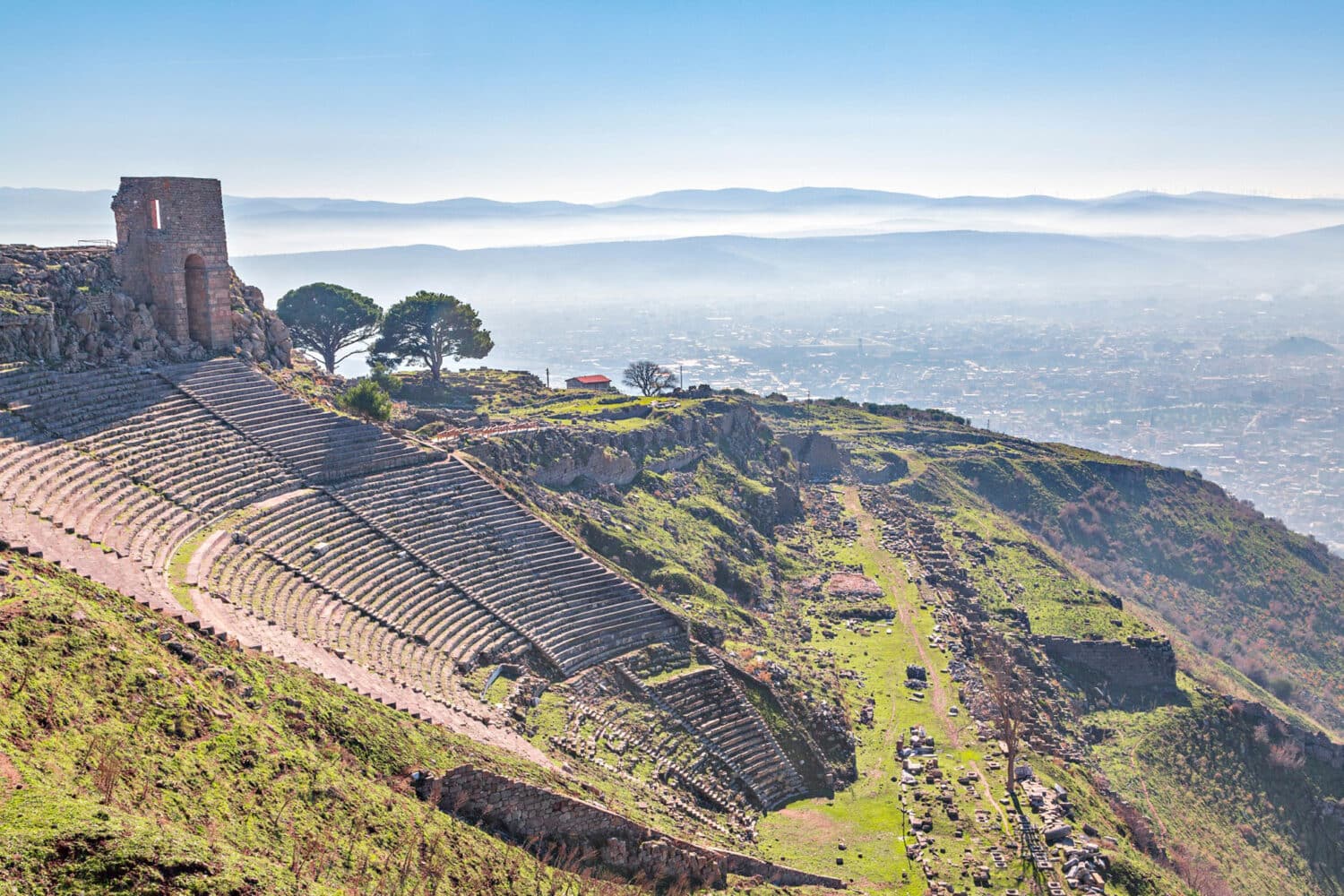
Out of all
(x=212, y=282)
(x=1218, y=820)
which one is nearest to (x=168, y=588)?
(x=212, y=282)

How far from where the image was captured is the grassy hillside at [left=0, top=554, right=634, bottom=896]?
44.2 feet

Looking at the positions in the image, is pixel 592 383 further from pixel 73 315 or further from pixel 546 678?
pixel 546 678

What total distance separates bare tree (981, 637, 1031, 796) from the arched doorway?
107 feet

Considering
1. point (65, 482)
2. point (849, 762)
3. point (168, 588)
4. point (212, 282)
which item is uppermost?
point (212, 282)

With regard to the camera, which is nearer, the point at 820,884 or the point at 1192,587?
the point at 820,884

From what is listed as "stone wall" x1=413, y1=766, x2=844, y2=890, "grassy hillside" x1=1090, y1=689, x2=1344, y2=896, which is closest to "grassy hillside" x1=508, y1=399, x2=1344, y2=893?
"grassy hillside" x1=1090, y1=689, x2=1344, y2=896

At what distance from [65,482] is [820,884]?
22.5 m

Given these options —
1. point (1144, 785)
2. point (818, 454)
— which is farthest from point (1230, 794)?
point (818, 454)

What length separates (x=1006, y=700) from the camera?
38.0 meters

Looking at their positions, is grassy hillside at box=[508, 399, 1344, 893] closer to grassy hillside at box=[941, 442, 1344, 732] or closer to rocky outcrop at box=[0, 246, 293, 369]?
grassy hillside at box=[941, 442, 1344, 732]

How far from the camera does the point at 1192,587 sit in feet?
262

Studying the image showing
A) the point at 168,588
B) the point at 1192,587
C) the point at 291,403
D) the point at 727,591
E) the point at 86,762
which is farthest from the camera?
the point at 1192,587

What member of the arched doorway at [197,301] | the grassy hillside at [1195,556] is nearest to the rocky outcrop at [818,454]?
the grassy hillside at [1195,556]

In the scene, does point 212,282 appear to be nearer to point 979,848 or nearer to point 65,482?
point 65,482
